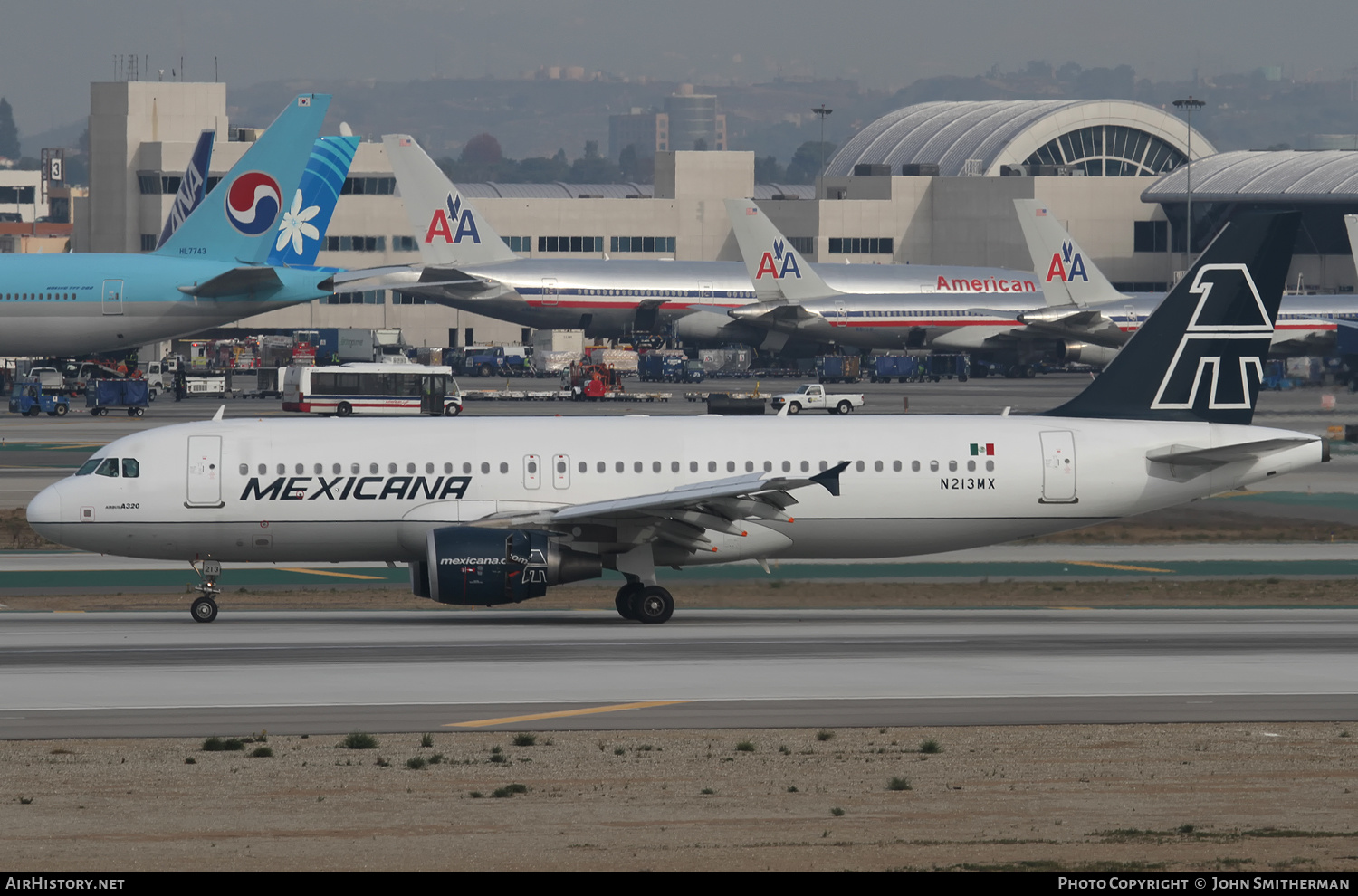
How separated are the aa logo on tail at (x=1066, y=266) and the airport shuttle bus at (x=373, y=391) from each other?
47.1m

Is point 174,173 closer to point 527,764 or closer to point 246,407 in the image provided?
point 246,407

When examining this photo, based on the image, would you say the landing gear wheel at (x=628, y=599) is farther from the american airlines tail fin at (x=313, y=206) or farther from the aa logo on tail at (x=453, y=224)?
the aa logo on tail at (x=453, y=224)

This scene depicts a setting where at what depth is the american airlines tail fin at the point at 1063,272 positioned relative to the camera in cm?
11488

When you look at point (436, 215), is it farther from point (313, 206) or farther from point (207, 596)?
point (207, 596)

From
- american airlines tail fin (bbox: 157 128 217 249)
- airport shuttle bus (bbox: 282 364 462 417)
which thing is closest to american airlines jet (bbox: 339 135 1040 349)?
american airlines tail fin (bbox: 157 128 217 249)

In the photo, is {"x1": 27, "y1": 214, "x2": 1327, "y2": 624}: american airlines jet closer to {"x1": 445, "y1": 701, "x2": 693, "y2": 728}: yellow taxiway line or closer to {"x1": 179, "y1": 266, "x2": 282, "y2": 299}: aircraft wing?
{"x1": 445, "y1": 701, "x2": 693, "y2": 728}: yellow taxiway line

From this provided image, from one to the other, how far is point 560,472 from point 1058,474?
10259mm

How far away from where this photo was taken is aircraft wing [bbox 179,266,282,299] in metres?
83.3

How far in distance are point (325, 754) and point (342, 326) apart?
140383mm

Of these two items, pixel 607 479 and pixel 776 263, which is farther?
pixel 776 263

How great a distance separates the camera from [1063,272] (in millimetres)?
115188

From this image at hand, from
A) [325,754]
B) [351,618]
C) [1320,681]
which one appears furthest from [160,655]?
[1320,681]

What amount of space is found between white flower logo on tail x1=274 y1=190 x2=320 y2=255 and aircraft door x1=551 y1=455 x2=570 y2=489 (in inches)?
2159

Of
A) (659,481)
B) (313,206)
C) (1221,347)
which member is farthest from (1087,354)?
(659,481)
